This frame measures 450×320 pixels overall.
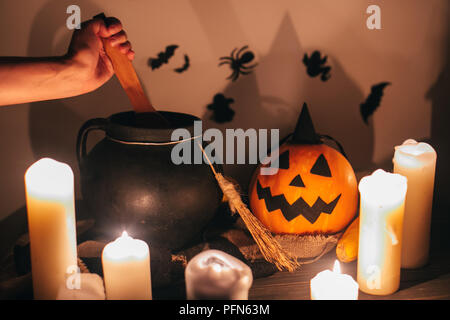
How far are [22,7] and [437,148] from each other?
135 centimetres

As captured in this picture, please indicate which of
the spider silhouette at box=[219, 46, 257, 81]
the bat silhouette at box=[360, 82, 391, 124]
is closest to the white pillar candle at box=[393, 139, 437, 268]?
the bat silhouette at box=[360, 82, 391, 124]

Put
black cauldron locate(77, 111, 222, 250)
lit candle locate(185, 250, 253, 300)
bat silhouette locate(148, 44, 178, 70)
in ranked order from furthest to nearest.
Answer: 1. bat silhouette locate(148, 44, 178, 70)
2. black cauldron locate(77, 111, 222, 250)
3. lit candle locate(185, 250, 253, 300)

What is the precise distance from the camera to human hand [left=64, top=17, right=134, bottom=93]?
1.10m

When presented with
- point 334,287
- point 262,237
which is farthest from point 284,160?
point 334,287

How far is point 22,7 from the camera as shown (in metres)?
1.29

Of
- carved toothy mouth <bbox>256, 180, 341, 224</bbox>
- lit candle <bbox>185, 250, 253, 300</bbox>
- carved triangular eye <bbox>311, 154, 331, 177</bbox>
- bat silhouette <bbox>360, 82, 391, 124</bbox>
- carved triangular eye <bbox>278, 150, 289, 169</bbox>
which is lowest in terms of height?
lit candle <bbox>185, 250, 253, 300</bbox>

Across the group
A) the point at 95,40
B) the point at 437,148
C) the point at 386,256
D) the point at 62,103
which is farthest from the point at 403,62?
the point at 62,103

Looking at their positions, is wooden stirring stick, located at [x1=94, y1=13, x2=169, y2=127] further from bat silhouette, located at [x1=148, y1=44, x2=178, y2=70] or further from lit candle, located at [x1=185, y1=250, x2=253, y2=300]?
lit candle, located at [x1=185, y1=250, x2=253, y2=300]

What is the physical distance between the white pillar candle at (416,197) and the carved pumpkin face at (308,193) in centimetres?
17

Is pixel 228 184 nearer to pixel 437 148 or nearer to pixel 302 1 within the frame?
pixel 302 1

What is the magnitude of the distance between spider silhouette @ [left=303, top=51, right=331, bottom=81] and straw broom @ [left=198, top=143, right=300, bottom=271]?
520 mm

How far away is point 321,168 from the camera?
119cm

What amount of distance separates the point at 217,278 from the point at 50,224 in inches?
14.3
